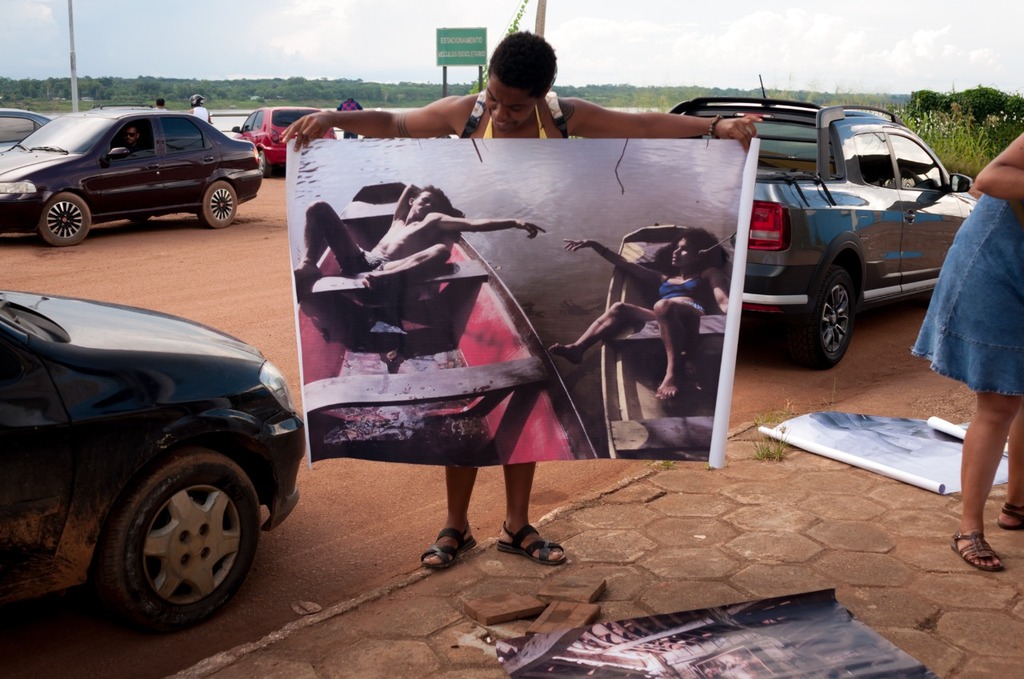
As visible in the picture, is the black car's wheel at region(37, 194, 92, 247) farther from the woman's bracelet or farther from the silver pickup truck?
the woman's bracelet

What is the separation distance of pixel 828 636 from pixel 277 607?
2.07m

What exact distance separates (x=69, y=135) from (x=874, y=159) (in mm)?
10689

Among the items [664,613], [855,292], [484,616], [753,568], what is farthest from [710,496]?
[855,292]

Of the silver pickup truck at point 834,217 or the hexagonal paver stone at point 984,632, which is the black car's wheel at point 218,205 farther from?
the hexagonal paver stone at point 984,632

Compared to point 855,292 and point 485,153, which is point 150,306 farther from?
point 485,153

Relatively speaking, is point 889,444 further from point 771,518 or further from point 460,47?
point 460,47

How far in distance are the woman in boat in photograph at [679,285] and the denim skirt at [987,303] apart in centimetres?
105

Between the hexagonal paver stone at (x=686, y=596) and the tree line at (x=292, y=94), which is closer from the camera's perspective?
the hexagonal paver stone at (x=686, y=596)

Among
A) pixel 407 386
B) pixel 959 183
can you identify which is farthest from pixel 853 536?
pixel 959 183

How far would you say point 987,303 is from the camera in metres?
4.16

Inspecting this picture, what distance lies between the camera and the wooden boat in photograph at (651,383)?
391cm

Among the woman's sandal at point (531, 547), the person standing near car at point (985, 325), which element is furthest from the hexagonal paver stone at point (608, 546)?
the person standing near car at point (985, 325)

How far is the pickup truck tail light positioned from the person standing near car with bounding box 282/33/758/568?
3.58 meters

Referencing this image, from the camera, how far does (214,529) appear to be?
12.9 feet
